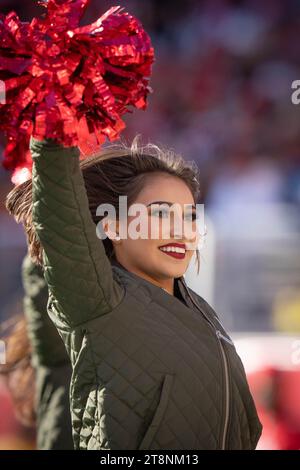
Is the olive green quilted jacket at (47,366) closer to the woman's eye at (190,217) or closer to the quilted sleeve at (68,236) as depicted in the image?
the woman's eye at (190,217)

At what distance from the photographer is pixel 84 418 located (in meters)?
1.83

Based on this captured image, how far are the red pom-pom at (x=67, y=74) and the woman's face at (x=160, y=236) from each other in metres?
0.36

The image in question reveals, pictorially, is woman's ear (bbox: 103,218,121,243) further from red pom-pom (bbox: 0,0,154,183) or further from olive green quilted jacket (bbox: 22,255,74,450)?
olive green quilted jacket (bbox: 22,255,74,450)

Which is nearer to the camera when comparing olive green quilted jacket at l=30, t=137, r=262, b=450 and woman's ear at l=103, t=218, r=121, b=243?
olive green quilted jacket at l=30, t=137, r=262, b=450

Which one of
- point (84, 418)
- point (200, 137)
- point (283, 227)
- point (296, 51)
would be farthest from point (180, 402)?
point (296, 51)

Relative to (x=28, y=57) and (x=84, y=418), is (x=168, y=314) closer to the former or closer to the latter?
(x=84, y=418)

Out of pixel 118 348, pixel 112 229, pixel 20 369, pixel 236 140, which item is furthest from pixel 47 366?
pixel 236 140

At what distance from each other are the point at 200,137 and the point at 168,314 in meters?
4.18

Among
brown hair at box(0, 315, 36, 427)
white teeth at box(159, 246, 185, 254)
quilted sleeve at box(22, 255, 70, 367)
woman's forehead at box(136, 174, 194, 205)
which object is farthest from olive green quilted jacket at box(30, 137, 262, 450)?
brown hair at box(0, 315, 36, 427)

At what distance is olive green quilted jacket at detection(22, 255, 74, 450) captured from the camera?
2828 mm

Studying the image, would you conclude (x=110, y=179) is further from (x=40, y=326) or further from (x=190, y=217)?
(x=40, y=326)

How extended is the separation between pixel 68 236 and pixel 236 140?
4577 mm

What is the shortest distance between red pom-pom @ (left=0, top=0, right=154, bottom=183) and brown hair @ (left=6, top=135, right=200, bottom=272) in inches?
15.5

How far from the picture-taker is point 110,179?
2.12 metres
